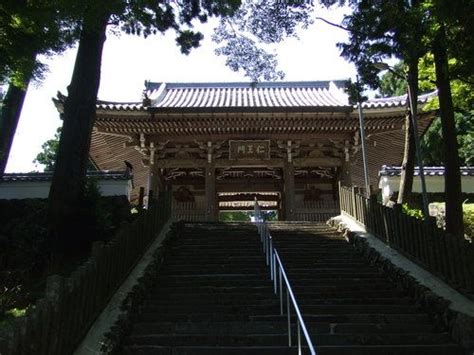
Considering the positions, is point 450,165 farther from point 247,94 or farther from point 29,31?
point 247,94

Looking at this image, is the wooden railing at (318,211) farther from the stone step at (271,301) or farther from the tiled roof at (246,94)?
the stone step at (271,301)

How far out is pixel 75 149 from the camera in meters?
9.04

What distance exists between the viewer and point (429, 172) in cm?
1408

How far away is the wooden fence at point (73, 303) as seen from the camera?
4.19 meters

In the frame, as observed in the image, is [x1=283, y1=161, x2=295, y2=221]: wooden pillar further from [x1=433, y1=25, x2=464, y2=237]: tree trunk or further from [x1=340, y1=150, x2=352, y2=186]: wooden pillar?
[x1=433, y1=25, x2=464, y2=237]: tree trunk

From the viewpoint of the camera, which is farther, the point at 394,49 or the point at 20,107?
the point at 20,107

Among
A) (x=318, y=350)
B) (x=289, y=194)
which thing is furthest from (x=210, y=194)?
(x=318, y=350)

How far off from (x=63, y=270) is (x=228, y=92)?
13032 mm

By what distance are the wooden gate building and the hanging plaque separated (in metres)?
0.03

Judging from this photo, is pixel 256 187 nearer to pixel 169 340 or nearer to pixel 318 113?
pixel 318 113

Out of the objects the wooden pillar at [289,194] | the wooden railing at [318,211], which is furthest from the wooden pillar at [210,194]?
the wooden railing at [318,211]

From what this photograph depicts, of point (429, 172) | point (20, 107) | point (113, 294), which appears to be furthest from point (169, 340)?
point (429, 172)

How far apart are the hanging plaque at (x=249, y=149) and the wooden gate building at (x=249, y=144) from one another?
0.09 ft

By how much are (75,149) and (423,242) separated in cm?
614
